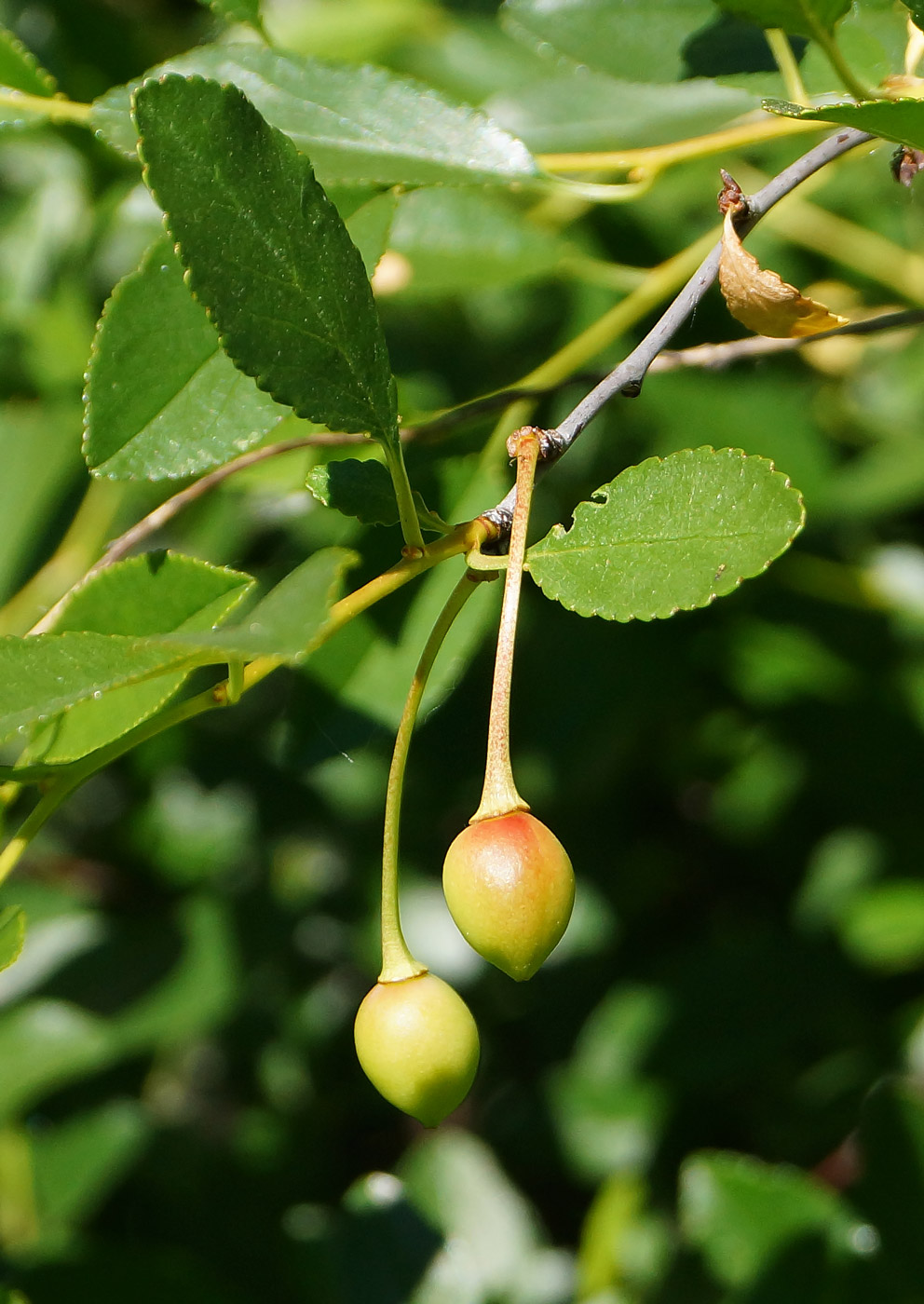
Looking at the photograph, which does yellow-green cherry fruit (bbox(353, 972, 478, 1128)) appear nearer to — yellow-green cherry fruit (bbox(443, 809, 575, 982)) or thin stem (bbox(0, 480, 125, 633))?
yellow-green cherry fruit (bbox(443, 809, 575, 982))

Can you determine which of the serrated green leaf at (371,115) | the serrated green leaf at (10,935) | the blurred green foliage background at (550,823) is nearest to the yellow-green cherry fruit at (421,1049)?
the serrated green leaf at (10,935)

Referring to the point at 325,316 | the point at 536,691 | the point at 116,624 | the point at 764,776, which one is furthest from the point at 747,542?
the point at 764,776

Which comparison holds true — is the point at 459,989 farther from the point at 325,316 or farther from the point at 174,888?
the point at 325,316

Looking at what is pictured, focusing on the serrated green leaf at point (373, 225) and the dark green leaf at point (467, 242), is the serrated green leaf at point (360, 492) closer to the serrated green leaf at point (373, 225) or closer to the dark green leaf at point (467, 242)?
the serrated green leaf at point (373, 225)

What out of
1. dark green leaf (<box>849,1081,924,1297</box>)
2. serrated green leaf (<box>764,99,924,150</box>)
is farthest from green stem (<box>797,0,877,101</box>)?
dark green leaf (<box>849,1081,924,1297</box>)

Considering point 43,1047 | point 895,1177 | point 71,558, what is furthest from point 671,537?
point 43,1047

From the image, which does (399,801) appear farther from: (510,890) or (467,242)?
(467,242)
